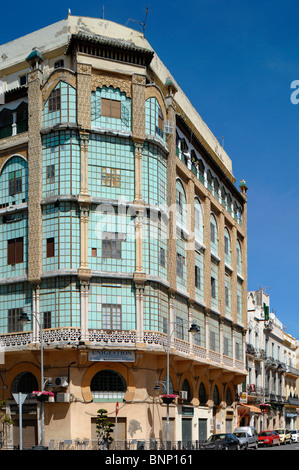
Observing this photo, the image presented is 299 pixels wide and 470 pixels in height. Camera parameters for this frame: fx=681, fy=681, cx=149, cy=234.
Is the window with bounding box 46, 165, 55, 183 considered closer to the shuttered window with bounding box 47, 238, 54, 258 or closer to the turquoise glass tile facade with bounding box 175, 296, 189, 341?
the shuttered window with bounding box 47, 238, 54, 258

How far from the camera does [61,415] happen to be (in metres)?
43.7

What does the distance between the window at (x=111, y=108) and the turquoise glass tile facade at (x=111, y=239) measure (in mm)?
6613

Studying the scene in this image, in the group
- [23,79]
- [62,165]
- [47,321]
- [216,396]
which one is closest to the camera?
[47,321]

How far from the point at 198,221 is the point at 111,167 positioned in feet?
45.3

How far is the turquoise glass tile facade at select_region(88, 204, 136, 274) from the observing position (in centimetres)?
4603

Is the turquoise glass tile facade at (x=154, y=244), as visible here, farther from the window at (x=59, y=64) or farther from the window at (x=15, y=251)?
the window at (x=59, y=64)

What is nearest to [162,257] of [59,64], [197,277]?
[197,277]

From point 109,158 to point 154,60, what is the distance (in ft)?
37.5

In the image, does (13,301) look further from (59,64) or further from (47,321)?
(59,64)

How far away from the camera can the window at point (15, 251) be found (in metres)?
47.5

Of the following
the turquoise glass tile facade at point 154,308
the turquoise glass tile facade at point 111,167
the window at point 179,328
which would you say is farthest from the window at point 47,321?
the window at point 179,328

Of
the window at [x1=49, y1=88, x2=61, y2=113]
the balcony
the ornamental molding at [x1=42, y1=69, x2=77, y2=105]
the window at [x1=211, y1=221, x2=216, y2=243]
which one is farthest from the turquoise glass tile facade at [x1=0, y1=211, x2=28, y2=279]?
the window at [x1=211, y1=221, x2=216, y2=243]

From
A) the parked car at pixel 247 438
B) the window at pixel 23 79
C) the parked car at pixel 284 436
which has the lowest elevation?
the parked car at pixel 284 436

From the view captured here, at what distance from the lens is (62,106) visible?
154 feet
